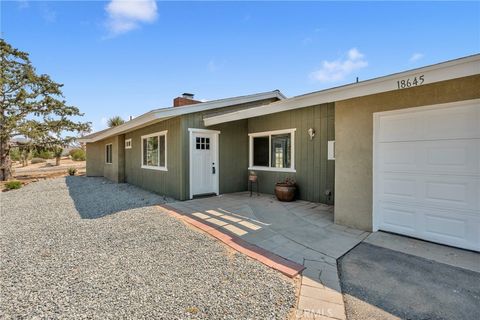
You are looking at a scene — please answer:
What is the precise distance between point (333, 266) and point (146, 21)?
8669 mm

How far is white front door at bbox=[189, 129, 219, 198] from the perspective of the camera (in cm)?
746

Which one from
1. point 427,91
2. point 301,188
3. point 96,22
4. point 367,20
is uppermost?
point 96,22

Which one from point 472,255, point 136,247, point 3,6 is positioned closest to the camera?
point 472,255

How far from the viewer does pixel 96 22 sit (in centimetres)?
721

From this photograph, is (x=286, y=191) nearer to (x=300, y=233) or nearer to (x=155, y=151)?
(x=300, y=233)

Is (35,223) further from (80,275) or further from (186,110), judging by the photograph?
(186,110)

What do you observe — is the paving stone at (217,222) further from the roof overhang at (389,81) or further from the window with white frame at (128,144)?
the window with white frame at (128,144)

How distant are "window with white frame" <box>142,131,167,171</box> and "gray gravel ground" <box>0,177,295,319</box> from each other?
12.9 feet

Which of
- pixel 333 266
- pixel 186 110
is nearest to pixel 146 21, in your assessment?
pixel 186 110

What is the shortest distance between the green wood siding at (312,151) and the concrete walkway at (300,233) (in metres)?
0.51

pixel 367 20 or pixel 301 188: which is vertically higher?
pixel 367 20

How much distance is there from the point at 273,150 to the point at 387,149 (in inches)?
161

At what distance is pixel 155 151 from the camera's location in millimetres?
9188

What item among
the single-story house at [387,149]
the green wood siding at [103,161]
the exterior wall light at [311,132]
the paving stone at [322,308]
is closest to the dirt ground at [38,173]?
the green wood siding at [103,161]
